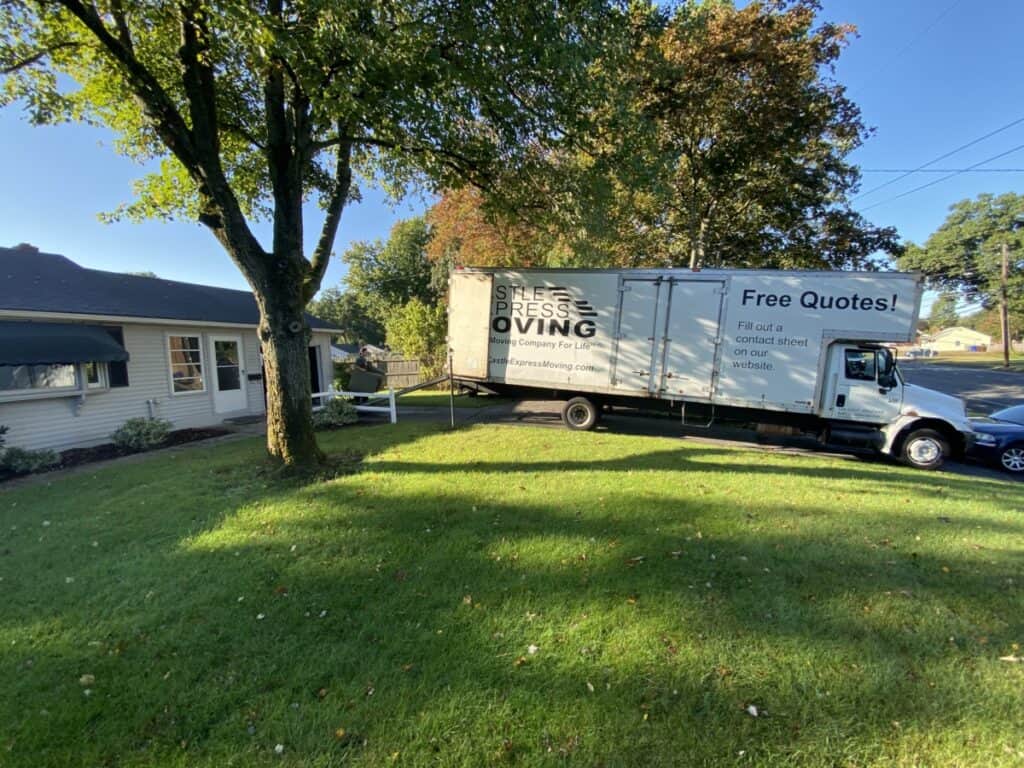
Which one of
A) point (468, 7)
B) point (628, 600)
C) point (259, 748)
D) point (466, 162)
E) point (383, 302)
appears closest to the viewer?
point (259, 748)

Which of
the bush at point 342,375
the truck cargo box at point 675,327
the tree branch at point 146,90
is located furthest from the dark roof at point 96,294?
the truck cargo box at point 675,327

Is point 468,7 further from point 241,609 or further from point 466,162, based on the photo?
point 241,609

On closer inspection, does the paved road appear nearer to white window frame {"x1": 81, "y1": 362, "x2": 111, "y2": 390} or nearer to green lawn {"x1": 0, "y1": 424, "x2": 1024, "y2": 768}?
green lawn {"x1": 0, "y1": 424, "x2": 1024, "y2": 768}

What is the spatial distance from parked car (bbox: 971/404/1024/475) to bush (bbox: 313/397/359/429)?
40.4ft

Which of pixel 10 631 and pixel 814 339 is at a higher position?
pixel 814 339

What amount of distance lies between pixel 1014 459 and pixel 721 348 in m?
5.16

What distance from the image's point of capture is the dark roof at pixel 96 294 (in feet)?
27.8

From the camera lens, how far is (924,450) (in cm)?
743

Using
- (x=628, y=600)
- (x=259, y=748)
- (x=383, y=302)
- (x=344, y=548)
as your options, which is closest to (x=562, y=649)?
(x=628, y=600)

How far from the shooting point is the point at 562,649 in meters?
2.54

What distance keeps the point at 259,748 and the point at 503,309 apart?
850cm

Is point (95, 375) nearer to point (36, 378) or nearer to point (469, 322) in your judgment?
point (36, 378)

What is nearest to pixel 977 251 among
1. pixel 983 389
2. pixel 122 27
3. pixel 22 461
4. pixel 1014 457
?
pixel 983 389

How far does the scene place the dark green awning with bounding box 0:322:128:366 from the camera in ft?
23.4
